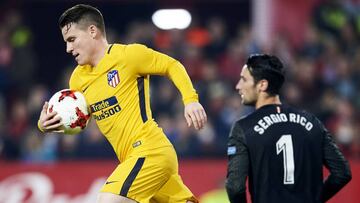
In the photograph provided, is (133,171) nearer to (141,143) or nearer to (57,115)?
(141,143)

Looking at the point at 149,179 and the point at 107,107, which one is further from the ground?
the point at 107,107

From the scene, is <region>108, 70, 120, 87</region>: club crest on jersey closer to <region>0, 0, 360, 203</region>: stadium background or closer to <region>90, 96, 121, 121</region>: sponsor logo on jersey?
<region>90, 96, 121, 121</region>: sponsor logo on jersey

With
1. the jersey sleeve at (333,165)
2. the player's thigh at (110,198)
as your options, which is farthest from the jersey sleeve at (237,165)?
the player's thigh at (110,198)

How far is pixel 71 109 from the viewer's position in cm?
634

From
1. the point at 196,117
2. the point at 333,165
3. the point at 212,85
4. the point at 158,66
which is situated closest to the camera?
the point at 196,117

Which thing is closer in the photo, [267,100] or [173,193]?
[267,100]

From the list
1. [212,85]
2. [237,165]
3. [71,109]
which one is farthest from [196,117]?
[212,85]

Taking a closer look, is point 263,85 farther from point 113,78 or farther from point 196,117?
point 113,78

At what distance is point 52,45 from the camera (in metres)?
18.5

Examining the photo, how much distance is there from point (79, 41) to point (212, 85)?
7.39 metres

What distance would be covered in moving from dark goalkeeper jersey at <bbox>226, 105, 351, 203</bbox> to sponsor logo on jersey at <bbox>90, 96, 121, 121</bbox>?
0.88 metres

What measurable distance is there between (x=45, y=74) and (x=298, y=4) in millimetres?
5258

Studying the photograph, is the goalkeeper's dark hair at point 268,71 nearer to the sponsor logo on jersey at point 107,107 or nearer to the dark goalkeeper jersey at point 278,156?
the dark goalkeeper jersey at point 278,156

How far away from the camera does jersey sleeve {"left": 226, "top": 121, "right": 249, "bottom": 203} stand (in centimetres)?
595
